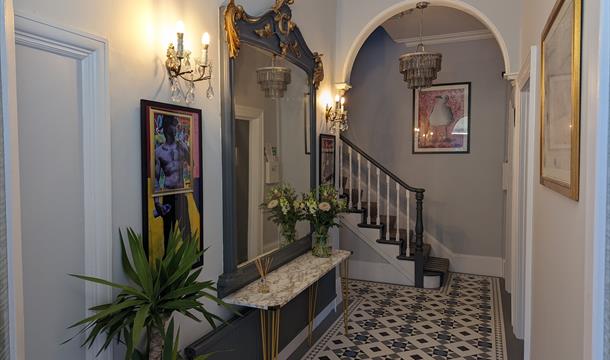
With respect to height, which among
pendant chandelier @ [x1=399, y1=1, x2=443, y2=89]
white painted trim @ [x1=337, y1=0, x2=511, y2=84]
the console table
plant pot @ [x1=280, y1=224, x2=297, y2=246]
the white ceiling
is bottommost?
the console table

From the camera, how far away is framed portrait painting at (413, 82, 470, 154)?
5578mm

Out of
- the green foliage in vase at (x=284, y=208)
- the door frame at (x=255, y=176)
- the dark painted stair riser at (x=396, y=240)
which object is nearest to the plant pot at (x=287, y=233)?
the green foliage in vase at (x=284, y=208)

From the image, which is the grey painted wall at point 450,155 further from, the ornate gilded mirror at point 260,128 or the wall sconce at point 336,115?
the ornate gilded mirror at point 260,128

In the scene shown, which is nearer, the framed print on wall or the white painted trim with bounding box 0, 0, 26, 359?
the white painted trim with bounding box 0, 0, 26, 359

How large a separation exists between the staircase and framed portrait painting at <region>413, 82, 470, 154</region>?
2.53ft

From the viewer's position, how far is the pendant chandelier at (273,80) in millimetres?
2943

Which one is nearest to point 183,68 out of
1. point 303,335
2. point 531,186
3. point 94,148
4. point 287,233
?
point 94,148

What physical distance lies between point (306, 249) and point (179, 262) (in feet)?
6.53

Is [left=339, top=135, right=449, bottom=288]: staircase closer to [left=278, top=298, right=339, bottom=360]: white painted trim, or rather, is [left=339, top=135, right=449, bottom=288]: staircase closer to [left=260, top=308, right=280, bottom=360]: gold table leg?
[left=278, top=298, right=339, bottom=360]: white painted trim

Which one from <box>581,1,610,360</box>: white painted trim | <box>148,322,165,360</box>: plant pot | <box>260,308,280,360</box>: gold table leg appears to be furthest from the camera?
<box>260,308,280,360</box>: gold table leg

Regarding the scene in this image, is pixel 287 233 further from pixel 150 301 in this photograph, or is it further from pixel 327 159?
pixel 150 301

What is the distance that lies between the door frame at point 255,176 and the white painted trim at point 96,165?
42.8 inches

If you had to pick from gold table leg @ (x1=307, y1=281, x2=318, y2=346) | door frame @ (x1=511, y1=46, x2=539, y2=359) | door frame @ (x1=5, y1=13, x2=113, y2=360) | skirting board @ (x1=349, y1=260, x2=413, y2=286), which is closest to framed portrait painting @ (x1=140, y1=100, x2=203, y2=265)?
door frame @ (x1=5, y1=13, x2=113, y2=360)

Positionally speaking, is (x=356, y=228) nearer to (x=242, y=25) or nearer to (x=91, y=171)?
(x=242, y=25)
